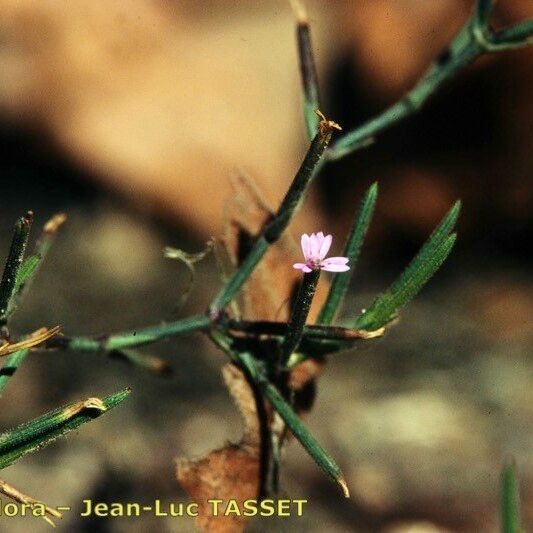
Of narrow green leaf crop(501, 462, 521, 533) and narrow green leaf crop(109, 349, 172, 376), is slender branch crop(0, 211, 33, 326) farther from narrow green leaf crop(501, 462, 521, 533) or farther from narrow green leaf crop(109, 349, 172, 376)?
narrow green leaf crop(501, 462, 521, 533)

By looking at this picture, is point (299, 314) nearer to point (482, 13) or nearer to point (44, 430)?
point (44, 430)

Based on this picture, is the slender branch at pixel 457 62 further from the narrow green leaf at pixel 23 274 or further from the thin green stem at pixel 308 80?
the narrow green leaf at pixel 23 274

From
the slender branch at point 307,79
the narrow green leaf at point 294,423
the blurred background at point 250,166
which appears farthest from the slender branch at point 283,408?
the blurred background at point 250,166

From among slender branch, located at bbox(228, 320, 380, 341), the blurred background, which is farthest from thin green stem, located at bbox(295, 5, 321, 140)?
the blurred background

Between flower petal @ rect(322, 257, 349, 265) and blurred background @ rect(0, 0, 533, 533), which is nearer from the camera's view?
flower petal @ rect(322, 257, 349, 265)

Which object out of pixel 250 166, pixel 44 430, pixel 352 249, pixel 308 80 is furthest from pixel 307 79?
pixel 250 166

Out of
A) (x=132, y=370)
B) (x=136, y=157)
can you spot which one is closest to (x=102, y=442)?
(x=132, y=370)
